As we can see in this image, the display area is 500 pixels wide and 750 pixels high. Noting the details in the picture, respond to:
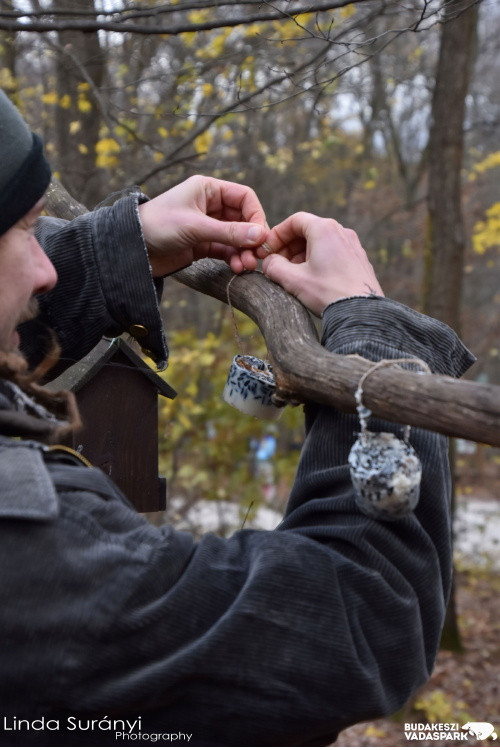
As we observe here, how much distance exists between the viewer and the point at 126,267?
5.96 feet

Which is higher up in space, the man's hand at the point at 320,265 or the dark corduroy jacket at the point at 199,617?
the man's hand at the point at 320,265

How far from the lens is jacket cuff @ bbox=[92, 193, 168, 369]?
180cm

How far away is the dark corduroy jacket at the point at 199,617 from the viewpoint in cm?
109

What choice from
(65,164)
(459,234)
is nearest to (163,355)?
(65,164)

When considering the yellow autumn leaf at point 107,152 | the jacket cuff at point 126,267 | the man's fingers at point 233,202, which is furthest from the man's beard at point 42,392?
the yellow autumn leaf at point 107,152

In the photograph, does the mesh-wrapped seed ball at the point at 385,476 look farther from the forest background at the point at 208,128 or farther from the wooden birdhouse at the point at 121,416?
the forest background at the point at 208,128

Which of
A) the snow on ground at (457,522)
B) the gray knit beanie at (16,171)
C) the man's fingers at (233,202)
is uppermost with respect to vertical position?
the gray knit beanie at (16,171)

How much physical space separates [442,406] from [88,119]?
210 inches

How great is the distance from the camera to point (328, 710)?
1.15 meters

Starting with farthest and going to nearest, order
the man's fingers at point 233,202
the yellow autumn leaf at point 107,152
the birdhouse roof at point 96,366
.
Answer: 1. the yellow autumn leaf at point 107,152
2. the birdhouse roof at point 96,366
3. the man's fingers at point 233,202

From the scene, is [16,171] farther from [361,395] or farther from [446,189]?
[446,189]

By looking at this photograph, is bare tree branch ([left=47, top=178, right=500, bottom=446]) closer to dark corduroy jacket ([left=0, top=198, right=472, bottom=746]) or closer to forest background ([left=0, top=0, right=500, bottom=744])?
dark corduroy jacket ([left=0, top=198, right=472, bottom=746])

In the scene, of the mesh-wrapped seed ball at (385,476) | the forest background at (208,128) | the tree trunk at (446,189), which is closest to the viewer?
the mesh-wrapped seed ball at (385,476)

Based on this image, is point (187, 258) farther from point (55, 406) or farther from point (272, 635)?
point (272, 635)
